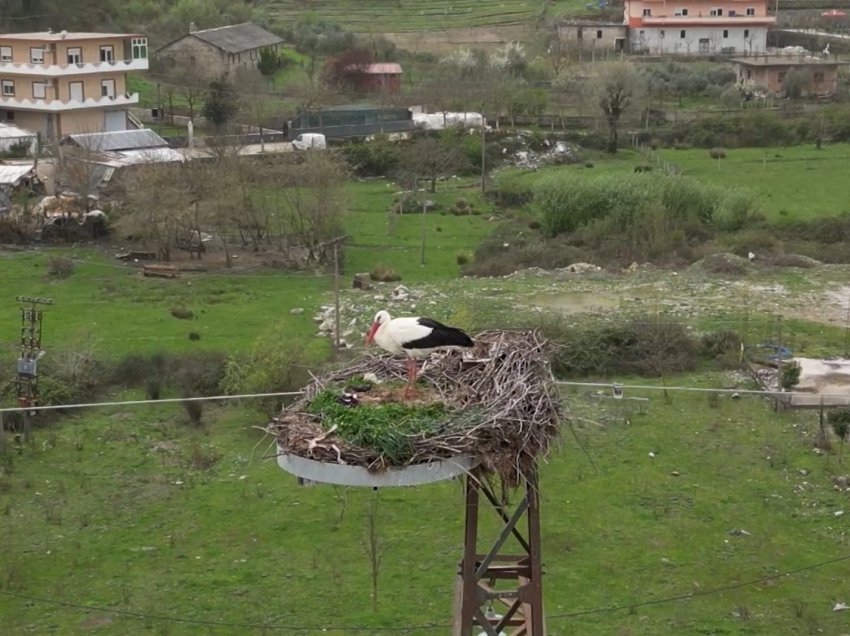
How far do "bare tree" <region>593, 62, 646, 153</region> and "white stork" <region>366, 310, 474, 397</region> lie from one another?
40.8 meters

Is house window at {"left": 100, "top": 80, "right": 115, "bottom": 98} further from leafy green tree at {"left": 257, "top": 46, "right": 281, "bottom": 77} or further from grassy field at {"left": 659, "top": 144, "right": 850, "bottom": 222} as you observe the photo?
grassy field at {"left": 659, "top": 144, "right": 850, "bottom": 222}

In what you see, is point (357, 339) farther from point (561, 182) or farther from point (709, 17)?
point (709, 17)

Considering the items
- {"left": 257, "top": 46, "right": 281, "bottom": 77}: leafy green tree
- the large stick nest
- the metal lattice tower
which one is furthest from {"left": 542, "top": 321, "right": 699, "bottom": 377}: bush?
{"left": 257, "top": 46, "right": 281, "bottom": 77}: leafy green tree

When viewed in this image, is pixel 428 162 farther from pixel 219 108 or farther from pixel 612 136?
pixel 219 108

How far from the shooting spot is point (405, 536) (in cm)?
1739

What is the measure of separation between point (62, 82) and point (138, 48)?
4.23m

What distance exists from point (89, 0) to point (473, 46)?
2035cm

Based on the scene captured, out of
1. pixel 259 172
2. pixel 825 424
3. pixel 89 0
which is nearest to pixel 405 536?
pixel 825 424

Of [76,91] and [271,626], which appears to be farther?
[76,91]

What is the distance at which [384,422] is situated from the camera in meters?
8.91

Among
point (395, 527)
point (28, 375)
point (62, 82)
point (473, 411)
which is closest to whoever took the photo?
point (473, 411)

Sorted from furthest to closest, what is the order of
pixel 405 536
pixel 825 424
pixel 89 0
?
1. pixel 89 0
2. pixel 825 424
3. pixel 405 536

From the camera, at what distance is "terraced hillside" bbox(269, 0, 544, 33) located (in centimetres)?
7756

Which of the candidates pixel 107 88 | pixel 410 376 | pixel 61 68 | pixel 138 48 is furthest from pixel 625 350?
pixel 138 48
